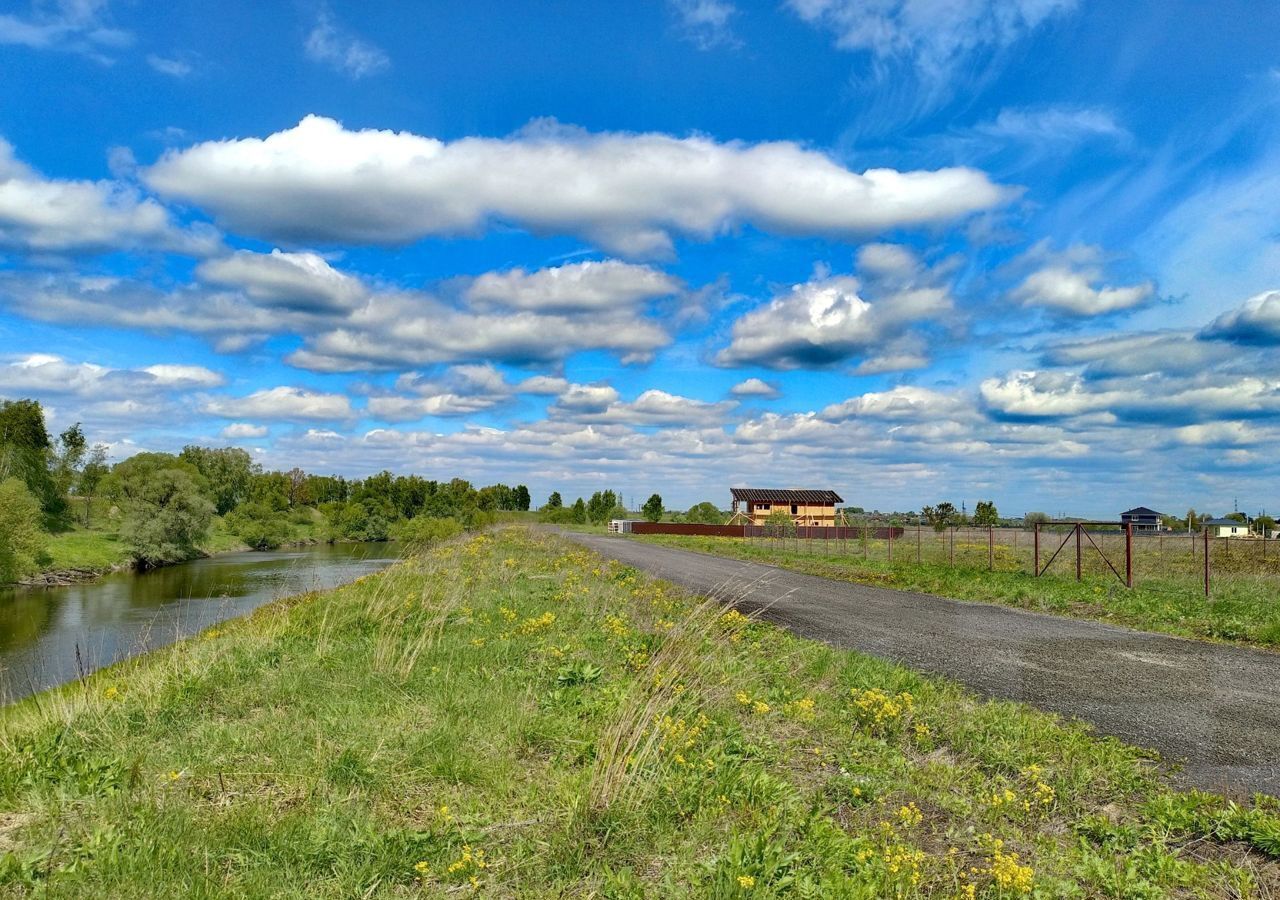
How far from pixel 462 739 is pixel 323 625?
16.0 feet

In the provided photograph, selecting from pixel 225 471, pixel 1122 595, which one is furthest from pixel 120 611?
pixel 225 471

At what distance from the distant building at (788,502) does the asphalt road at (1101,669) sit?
6721 cm

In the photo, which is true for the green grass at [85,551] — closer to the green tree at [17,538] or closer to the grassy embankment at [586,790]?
the green tree at [17,538]

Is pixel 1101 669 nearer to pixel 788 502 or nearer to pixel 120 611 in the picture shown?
pixel 120 611

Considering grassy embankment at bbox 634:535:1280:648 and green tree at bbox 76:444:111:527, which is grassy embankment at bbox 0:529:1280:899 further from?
green tree at bbox 76:444:111:527

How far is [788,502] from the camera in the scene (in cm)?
8531

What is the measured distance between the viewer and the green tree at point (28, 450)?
58.2 metres

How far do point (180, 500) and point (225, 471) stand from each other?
48.4 m

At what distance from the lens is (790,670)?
829 cm

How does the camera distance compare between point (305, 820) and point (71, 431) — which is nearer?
point (305, 820)

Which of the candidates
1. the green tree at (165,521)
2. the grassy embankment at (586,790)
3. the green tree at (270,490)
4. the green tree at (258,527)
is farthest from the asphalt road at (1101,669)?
the green tree at (270,490)

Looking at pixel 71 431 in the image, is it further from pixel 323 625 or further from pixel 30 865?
pixel 30 865

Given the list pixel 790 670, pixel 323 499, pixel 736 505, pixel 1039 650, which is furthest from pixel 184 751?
pixel 323 499

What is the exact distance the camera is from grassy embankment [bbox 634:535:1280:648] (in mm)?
12273
